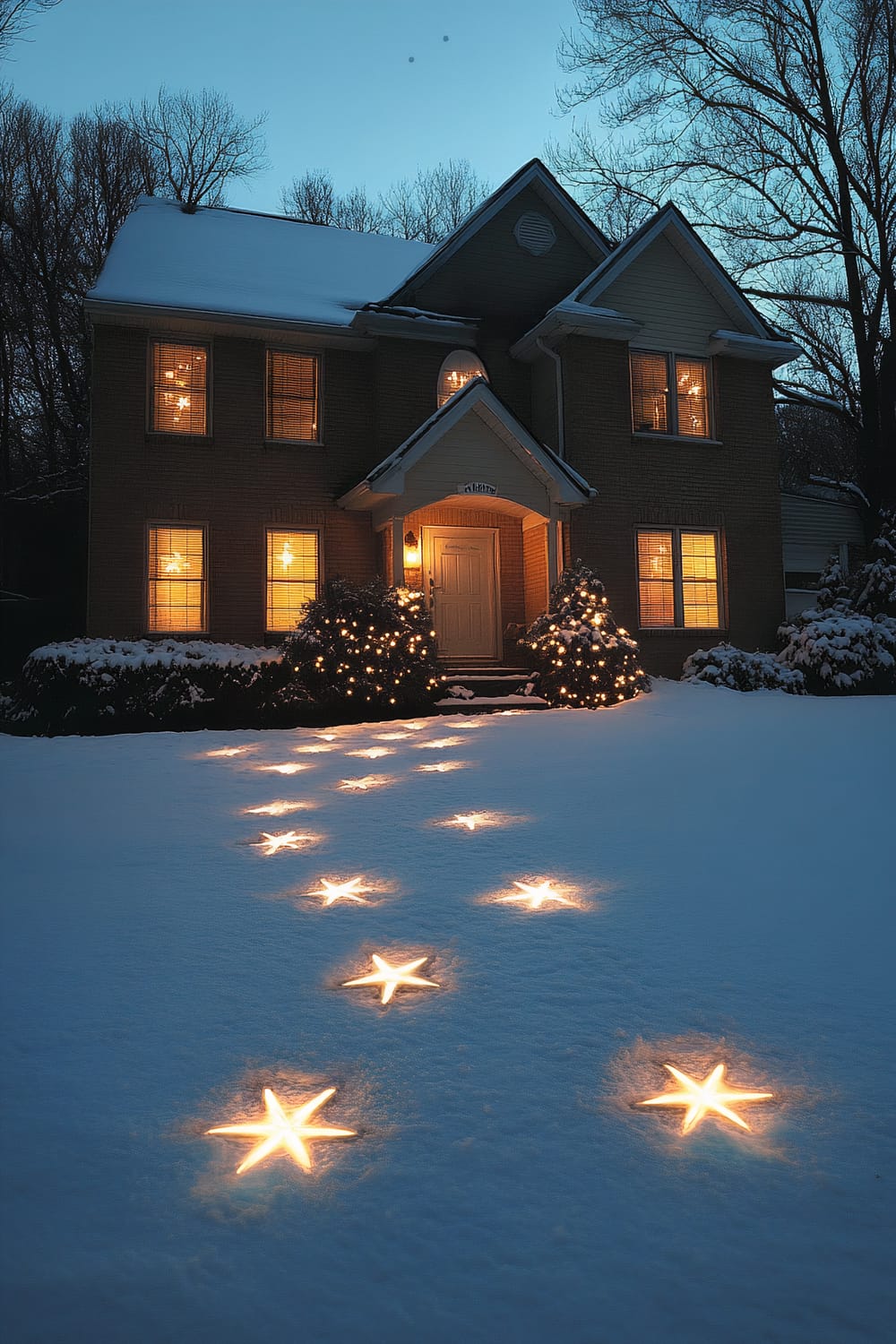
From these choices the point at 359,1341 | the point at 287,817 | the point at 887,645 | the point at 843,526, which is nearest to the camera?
the point at 359,1341

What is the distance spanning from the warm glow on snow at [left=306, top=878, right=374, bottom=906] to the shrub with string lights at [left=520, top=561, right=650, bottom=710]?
24.9 ft

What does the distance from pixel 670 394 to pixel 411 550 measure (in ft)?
19.0

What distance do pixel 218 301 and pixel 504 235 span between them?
546 centimetres

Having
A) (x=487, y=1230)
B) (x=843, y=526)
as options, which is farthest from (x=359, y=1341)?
(x=843, y=526)

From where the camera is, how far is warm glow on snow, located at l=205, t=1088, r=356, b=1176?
2.26 meters

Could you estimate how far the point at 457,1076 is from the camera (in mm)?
2646

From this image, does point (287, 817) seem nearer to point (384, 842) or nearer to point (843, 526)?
point (384, 842)

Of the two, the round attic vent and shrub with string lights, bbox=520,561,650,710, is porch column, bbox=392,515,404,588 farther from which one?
the round attic vent

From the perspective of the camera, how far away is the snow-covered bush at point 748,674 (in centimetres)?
A: 1380

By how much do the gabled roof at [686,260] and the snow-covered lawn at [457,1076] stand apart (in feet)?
39.9

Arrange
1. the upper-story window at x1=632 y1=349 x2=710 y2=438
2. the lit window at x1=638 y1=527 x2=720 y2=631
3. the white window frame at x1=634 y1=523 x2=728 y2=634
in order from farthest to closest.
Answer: the upper-story window at x1=632 y1=349 x2=710 y2=438 → the lit window at x1=638 y1=527 x2=720 y2=631 → the white window frame at x1=634 y1=523 x2=728 y2=634

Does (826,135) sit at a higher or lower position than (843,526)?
higher

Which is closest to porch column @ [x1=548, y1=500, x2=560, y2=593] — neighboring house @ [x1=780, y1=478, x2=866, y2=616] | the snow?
the snow

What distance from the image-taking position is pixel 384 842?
5.29 m
